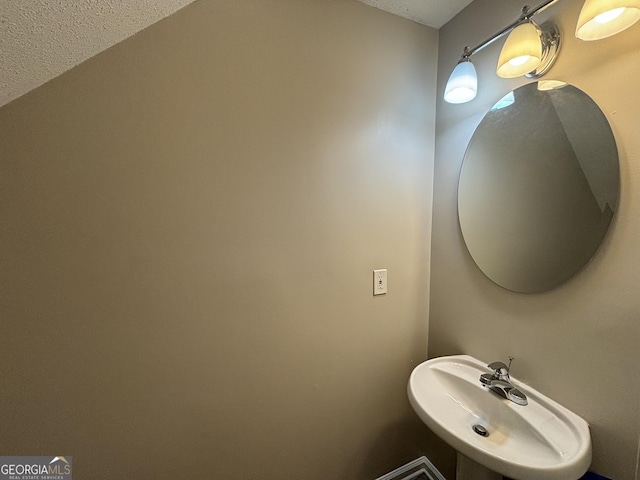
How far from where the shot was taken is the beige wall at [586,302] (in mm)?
741

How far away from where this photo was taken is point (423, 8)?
3.86 feet

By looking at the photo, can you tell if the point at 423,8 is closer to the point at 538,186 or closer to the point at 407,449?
the point at 538,186

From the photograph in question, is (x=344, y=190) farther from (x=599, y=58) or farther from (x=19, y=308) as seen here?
(x=19, y=308)

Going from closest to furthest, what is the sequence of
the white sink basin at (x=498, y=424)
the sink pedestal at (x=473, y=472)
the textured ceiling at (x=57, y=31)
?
the textured ceiling at (x=57, y=31)
the white sink basin at (x=498, y=424)
the sink pedestal at (x=473, y=472)

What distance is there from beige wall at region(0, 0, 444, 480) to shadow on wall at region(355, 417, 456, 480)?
0.06 feet

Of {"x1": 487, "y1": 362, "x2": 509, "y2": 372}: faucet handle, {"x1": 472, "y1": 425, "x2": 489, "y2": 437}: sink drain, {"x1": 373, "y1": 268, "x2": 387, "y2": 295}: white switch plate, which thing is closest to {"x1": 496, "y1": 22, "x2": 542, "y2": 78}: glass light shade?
{"x1": 373, "y1": 268, "x2": 387, "y2": 295}: white switch plate

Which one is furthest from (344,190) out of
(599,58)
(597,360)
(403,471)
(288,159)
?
(403,471)

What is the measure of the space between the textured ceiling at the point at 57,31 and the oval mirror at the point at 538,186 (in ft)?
4.04

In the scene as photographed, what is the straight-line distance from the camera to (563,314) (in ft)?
2.89

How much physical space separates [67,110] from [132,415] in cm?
101

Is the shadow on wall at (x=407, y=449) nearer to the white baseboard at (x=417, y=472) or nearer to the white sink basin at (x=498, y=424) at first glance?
the white baseboard at (x=417, y=472)

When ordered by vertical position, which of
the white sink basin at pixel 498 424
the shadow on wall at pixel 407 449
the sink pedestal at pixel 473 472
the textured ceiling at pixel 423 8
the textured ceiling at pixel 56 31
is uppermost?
the textured ceiling at pixel 423 8

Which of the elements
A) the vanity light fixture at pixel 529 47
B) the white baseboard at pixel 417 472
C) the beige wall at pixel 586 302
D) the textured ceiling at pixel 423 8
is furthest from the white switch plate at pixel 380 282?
the textured ceiling at pixel 423 8

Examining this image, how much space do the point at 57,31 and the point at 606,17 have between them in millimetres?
1411
